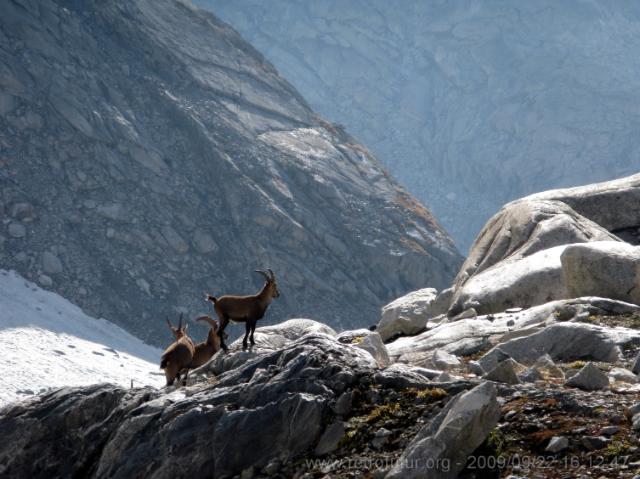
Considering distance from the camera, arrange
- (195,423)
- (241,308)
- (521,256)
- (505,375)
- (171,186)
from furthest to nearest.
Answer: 1. (171,186)
2. (521,256)
3. (241,308)
4. (195,423)
5. (505,375)

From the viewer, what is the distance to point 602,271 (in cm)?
2136

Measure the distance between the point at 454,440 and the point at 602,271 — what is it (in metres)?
12.1

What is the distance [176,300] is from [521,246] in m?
79.3

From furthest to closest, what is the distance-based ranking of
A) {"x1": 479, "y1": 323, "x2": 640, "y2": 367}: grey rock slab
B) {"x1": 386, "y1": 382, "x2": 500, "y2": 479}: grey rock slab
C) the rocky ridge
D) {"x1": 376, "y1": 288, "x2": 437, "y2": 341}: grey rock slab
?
{"x1": 376, "y1": 288, "x2": 437, "y2": 341}: grey rock slab → {"x1": 479, "y1": 323, "x2": 640, "y2": 367}: grey rock slab → the rocky ridge → {"x1": 386, "y1": 382, "x2": 500, "y2": 479}: grey rock slab

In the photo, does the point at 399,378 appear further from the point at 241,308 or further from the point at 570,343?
the point at 241,308

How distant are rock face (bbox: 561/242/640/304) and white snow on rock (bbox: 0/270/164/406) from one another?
5003cm

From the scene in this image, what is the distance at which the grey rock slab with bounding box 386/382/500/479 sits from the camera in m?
10.3

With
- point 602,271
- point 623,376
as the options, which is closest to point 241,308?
point 602,271

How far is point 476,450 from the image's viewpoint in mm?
10578

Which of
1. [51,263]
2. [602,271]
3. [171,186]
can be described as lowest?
[51,263]

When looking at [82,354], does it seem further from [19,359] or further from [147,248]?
[147,248]

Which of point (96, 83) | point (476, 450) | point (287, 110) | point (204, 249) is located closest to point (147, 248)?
point (204, 249)

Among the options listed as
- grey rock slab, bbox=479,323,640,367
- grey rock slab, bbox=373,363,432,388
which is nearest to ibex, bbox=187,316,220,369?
grey rock slab, bbox=479,323,640,367

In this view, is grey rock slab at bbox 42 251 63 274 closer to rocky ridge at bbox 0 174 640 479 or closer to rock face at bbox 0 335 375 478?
rocky ridge at bbox 0 174 640 479
